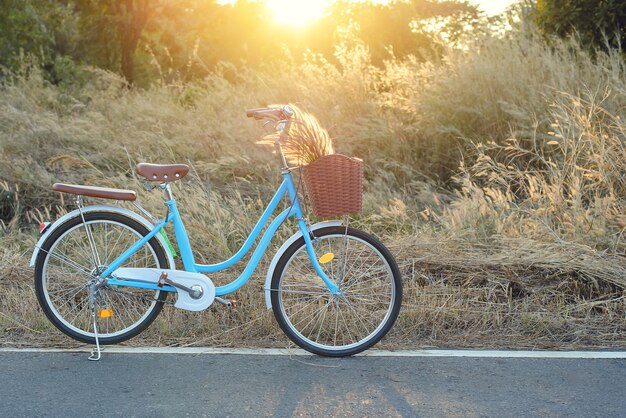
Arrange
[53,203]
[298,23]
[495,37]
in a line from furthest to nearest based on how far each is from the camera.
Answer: [298,23] < [495,37] < [53,203]

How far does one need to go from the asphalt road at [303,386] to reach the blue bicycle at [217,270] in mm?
275

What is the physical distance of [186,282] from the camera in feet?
14.7

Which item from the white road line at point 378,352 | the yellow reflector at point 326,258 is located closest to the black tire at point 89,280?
the white road line at point 378,352

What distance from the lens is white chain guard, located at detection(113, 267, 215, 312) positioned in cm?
449

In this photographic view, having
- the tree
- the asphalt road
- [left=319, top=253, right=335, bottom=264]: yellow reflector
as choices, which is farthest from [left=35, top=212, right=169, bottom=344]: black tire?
the tree

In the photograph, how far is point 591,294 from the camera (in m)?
5.22

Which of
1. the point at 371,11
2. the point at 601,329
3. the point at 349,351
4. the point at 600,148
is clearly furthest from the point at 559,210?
the point at 371,11

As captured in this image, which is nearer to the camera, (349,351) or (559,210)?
(349,351)

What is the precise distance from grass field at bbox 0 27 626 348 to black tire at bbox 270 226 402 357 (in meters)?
0.20

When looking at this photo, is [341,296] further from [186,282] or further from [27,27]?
[27,27]

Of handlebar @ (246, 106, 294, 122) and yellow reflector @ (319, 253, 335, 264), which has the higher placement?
handlebar @ (246, 106, 294, 122)

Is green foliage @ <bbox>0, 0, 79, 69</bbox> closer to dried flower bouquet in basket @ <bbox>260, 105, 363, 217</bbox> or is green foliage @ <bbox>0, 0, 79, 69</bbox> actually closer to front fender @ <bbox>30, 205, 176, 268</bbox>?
front fender @ <bbox>30, 205, 176, 268</bbox>

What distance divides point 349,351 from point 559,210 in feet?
7.87

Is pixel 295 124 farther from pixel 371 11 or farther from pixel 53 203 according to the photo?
pixel 371 11
